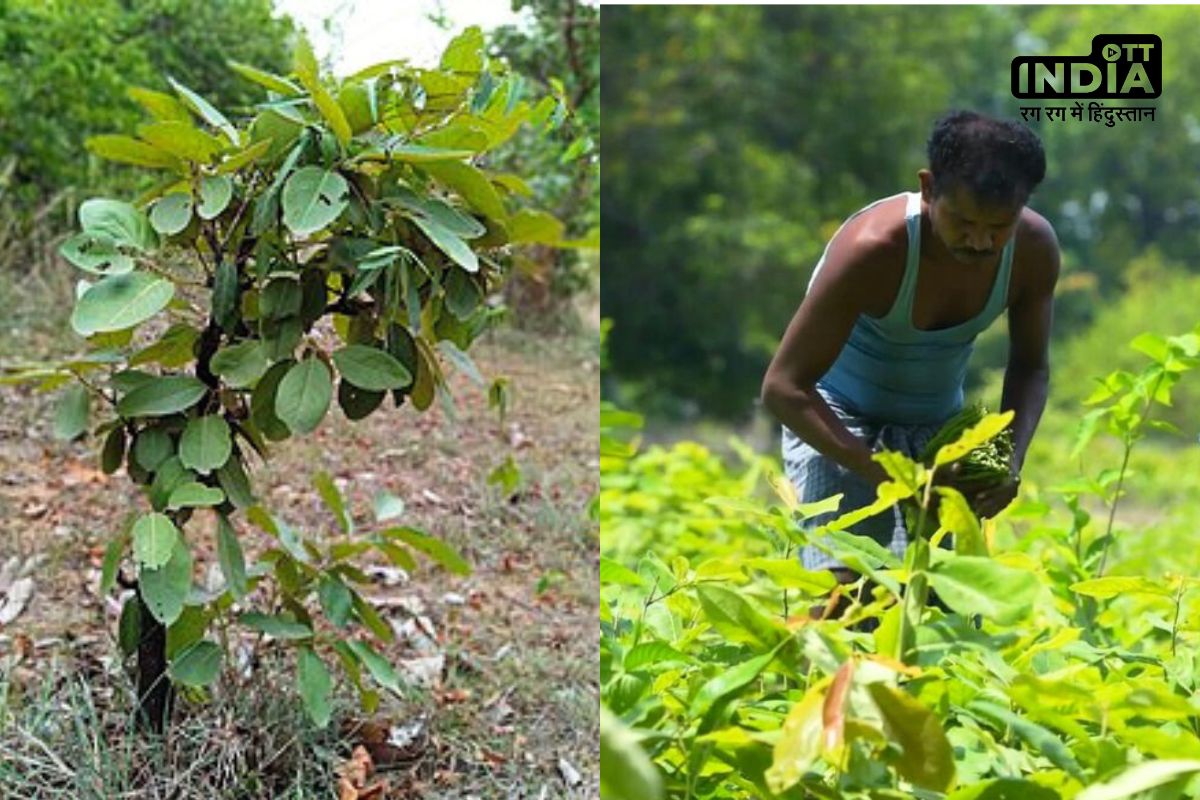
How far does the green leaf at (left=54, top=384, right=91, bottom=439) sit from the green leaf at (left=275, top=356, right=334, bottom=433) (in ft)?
0.93

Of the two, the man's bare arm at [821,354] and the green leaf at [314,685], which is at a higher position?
the man's bare arm at [821,354]

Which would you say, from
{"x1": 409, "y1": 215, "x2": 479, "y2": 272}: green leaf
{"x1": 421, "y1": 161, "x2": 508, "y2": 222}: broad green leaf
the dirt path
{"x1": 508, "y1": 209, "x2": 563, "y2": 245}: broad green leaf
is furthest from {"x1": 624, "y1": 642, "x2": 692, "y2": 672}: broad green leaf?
the dirt path

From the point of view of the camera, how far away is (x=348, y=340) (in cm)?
191

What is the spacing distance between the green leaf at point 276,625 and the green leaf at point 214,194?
0.53 metres

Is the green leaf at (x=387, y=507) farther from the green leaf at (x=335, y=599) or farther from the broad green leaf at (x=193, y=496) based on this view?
the broad green leaf at (x=193, y=496)

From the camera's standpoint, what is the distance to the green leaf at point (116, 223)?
1711 millimetres

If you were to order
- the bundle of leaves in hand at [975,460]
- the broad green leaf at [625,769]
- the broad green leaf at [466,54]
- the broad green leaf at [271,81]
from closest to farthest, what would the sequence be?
the broad green leaf at [625,769]
the bundle of leaves in hand at [975,460]
the broad green leaf at [271,81]
the broad green leaf at [466,54]

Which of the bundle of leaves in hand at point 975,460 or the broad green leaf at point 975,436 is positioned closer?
the broad green leaf at point 975,436

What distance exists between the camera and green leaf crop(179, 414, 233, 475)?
70.4 inches

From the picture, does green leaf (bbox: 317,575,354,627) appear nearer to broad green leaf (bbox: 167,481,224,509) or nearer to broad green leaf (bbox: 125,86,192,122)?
broad green leaf (bbox: 167,481,224,509)

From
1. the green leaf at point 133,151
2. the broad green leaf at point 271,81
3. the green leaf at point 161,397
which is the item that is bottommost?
the green leaf at point 161,397

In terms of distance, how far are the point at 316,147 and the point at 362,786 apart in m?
0.86

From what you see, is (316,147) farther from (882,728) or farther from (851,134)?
(851,134)

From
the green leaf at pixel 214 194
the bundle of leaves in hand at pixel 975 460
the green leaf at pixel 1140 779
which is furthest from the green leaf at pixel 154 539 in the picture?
the green leaf at pixel 1140 779
